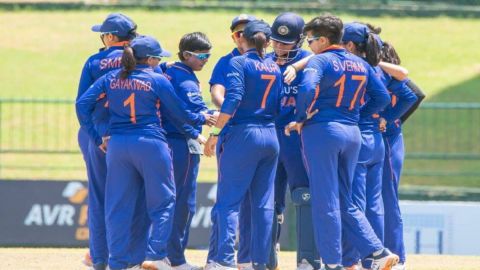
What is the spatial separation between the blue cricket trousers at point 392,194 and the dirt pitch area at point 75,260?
86cm

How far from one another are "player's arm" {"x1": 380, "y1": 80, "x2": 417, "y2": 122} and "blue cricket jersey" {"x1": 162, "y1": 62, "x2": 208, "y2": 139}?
1666mm

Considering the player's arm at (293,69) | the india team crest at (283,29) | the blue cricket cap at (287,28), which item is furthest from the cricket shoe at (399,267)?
the india team crest at (283,29)

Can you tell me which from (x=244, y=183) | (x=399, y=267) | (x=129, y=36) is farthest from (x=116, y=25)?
(x=399, y=267)

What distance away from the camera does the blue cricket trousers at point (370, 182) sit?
9.77 meters

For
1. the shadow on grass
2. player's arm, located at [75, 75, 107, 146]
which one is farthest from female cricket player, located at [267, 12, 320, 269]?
the shadow on grass

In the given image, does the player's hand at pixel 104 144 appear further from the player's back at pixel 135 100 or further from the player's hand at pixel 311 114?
the player's hand at pixel 311 114

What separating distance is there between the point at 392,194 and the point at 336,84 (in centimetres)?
155

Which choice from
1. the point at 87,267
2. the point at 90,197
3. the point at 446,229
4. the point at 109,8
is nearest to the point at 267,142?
the point at 90,197

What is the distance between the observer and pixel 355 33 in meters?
9.75

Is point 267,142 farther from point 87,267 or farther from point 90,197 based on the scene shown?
point 87,267

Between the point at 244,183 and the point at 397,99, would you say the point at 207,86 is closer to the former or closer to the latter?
the point at 397,99

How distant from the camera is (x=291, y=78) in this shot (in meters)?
9.51

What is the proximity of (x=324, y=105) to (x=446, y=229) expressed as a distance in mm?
5057

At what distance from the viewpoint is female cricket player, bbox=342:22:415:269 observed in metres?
9.75
